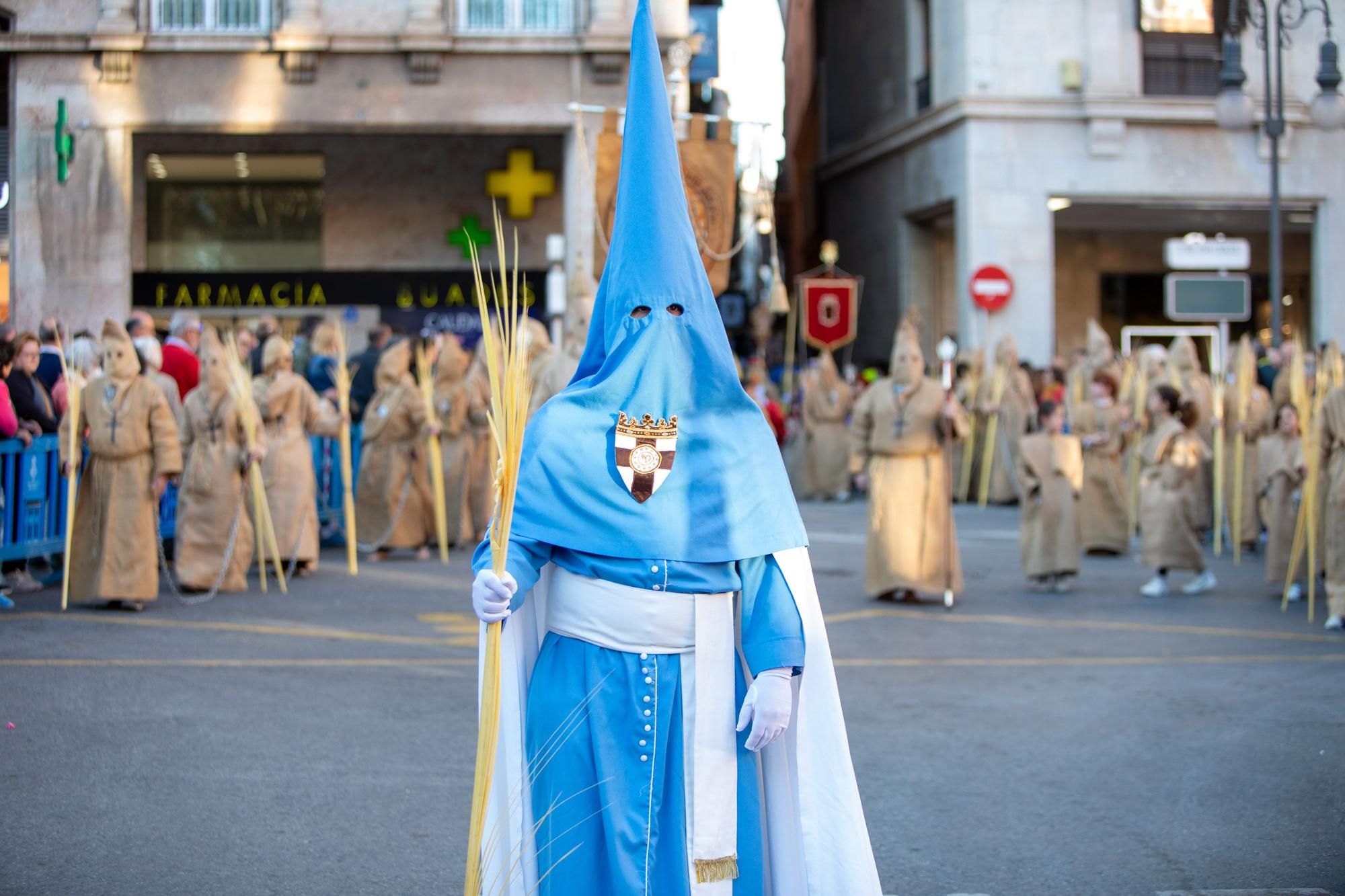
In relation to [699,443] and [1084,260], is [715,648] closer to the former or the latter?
[699,443]

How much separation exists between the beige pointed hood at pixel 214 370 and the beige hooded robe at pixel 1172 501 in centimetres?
777

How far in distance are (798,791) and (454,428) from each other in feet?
39.3

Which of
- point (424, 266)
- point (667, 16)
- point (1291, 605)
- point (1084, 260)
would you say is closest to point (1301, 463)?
point (1291, 605)

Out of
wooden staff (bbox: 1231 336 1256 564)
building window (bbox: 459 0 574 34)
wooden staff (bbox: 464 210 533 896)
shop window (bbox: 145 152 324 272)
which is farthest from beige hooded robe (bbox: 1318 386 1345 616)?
shop window (bbox: 145 152 324 272)

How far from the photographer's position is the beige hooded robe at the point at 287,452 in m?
13.0

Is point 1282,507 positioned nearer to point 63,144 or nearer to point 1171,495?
point 1171,495

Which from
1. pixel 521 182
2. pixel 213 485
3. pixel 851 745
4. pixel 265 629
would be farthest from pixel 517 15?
pixel 851 745

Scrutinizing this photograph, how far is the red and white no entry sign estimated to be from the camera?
25.4 metres

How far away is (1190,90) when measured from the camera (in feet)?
90.4

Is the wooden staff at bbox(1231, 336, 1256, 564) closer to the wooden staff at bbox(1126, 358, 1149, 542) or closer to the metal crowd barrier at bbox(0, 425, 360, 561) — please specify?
the wooden staff at bbox(1126, 358, 1149, 542)

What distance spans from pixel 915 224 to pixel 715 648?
90.0ft

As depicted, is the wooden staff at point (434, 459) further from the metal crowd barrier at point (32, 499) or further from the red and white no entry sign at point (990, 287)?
the red and white no entry sign at point (990, 287)

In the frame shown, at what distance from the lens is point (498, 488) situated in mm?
3615

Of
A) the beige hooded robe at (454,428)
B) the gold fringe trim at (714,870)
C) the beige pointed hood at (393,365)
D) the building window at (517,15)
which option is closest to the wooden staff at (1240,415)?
the beige hooded robe at (454,428)
